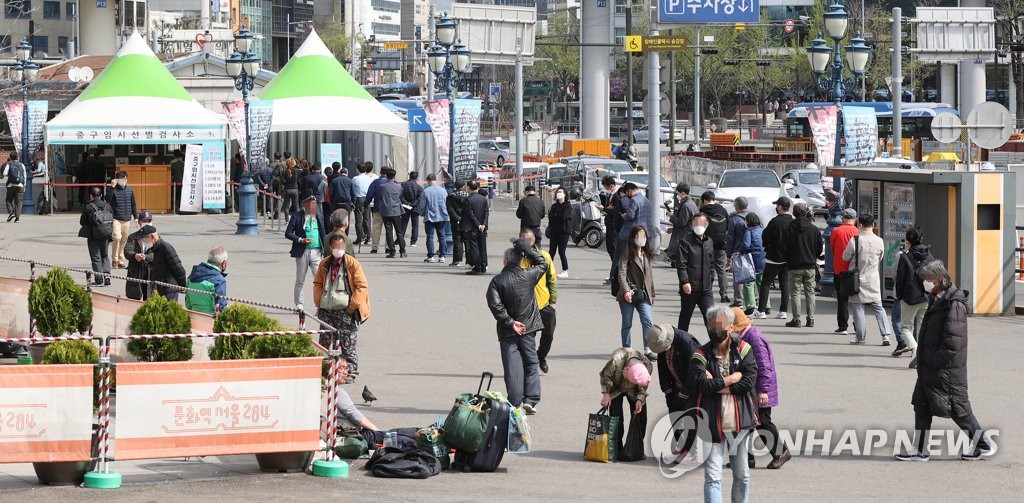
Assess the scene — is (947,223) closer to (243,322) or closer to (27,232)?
(243,322)

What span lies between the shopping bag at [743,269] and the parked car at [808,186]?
70.9 feet

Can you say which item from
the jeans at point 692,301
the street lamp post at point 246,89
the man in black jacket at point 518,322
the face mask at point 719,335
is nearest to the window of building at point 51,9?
the street lamp post at point 246,89

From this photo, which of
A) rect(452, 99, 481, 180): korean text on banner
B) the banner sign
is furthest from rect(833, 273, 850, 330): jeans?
rect(452, 99, 481, 180): korean text on banner

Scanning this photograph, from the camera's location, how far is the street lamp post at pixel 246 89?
32.3m

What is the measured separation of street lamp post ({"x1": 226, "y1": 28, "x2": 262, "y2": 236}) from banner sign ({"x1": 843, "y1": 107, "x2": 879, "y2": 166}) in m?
13.5

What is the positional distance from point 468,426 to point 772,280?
9.38m

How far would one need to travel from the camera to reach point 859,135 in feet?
81.8

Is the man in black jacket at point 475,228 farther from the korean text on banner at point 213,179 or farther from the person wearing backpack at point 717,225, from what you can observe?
the korean text on banner at point 213,179

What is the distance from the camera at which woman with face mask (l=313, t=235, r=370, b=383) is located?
44.7 ft

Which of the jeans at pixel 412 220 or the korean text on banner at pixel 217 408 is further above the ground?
the jeans at pixel 412 220

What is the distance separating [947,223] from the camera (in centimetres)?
1969

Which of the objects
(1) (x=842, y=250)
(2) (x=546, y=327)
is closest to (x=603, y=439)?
(2) (x=546, y=327)

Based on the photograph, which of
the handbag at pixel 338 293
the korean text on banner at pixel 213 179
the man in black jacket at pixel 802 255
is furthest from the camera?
the korean text on banner at pixel 213 179

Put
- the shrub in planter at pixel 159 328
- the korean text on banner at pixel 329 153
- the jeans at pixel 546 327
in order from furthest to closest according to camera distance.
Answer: the korean text on banner at pixel 329 153 → the jeans at pixel 546 327 → the shrub in planter at pixel 159 328
